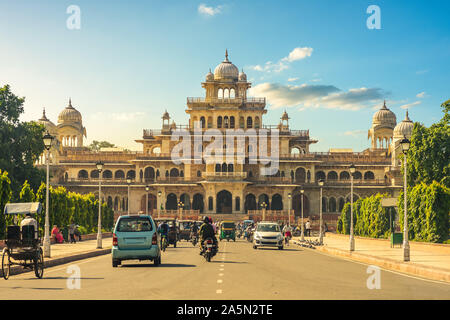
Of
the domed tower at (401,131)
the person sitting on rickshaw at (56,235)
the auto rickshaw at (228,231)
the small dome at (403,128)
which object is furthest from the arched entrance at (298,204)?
the person sitting on rickshaw at (56,235)

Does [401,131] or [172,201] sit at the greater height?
[401,131]

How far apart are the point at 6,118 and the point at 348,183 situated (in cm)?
5006

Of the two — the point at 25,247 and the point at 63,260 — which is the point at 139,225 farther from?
the point at 25,247

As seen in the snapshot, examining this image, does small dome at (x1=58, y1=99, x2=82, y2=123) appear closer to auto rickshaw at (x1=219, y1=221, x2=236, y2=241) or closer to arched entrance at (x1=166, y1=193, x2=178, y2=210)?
arched entrance at (x1=166, y1=193, x2=178, y2=210)

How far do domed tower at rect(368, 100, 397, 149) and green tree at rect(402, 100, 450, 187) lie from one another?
159 feet

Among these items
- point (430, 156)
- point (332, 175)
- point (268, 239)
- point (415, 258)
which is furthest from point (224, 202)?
point (415, 258)

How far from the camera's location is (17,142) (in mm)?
61250

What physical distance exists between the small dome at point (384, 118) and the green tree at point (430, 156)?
49528 millimetres

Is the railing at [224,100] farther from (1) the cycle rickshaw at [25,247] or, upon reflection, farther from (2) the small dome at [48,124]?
(1) the cycle rickshaw at [25,247]

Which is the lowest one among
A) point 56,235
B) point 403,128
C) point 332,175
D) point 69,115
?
point 56,235

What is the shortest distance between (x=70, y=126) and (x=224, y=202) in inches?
1240

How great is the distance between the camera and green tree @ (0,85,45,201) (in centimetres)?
5984

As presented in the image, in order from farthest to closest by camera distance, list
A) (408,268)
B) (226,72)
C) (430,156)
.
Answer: (226,72), (430,156), (408,268)
